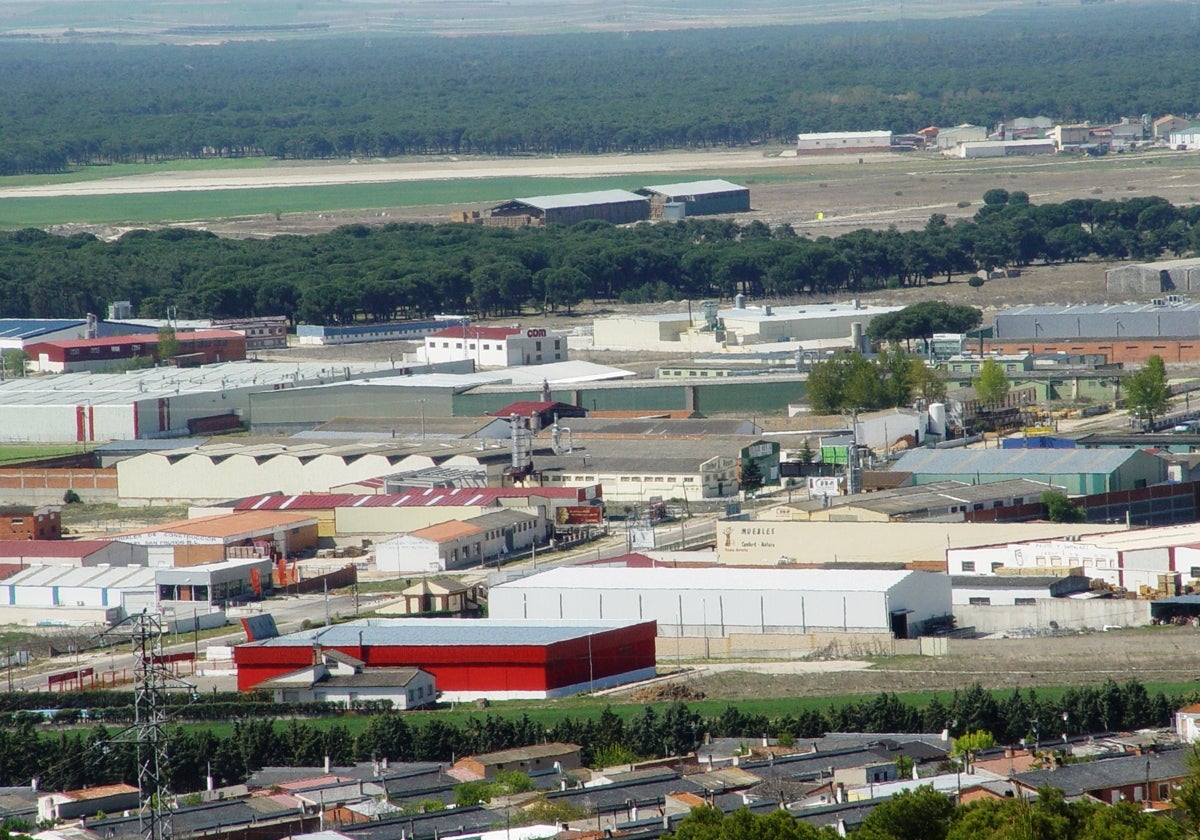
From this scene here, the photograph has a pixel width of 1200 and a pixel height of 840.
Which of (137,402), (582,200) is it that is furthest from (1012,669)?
(582,200)

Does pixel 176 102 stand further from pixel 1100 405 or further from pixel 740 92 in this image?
pixel 1100 405

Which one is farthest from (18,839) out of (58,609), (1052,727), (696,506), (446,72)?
(446,72)

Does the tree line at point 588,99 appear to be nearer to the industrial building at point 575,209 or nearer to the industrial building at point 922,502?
the industrial building at point 575,209

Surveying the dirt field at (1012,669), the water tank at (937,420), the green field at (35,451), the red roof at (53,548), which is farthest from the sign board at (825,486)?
the green field at (35,451)

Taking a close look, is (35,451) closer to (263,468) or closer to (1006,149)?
(263,468)

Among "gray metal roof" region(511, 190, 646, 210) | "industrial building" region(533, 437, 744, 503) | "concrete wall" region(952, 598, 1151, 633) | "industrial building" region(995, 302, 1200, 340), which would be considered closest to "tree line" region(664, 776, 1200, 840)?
"concrete wall" region(952, 598, 1151, 633)

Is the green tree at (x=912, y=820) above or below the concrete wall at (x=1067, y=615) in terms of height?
above

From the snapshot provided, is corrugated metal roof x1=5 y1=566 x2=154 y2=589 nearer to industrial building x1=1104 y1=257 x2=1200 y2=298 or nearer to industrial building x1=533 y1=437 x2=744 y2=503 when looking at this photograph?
industrial building x1=533 y1=437 x2=744 y2=503
